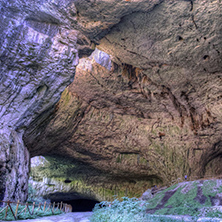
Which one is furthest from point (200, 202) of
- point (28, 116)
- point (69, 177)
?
point (69, 177)

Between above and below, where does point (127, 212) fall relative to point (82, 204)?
above

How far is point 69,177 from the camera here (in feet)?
73.5

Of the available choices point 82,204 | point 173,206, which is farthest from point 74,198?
point 173,206

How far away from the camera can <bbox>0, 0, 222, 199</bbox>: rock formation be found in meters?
8.27

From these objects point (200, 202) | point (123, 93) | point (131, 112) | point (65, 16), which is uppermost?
point (65, 16)

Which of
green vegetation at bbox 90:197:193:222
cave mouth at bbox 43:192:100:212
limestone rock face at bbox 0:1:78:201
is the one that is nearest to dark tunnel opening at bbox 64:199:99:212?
cave mouth at bbox 43:192:100:212

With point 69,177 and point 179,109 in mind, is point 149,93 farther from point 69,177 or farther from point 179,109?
point 69,177

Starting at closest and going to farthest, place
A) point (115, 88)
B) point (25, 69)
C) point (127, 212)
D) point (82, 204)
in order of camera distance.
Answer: point (127, 212), point (25, 69), point (115, 88), point (82, 204)

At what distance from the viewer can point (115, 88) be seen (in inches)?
594

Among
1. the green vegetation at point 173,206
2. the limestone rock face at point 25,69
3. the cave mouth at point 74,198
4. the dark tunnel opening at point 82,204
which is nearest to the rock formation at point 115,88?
the limestone rock face at point 25,69

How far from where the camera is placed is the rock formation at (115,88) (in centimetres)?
827

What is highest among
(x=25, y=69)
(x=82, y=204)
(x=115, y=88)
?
(x=115, y=88)

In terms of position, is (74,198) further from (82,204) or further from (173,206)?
(173,206)

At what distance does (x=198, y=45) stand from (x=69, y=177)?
18628 millimetres
